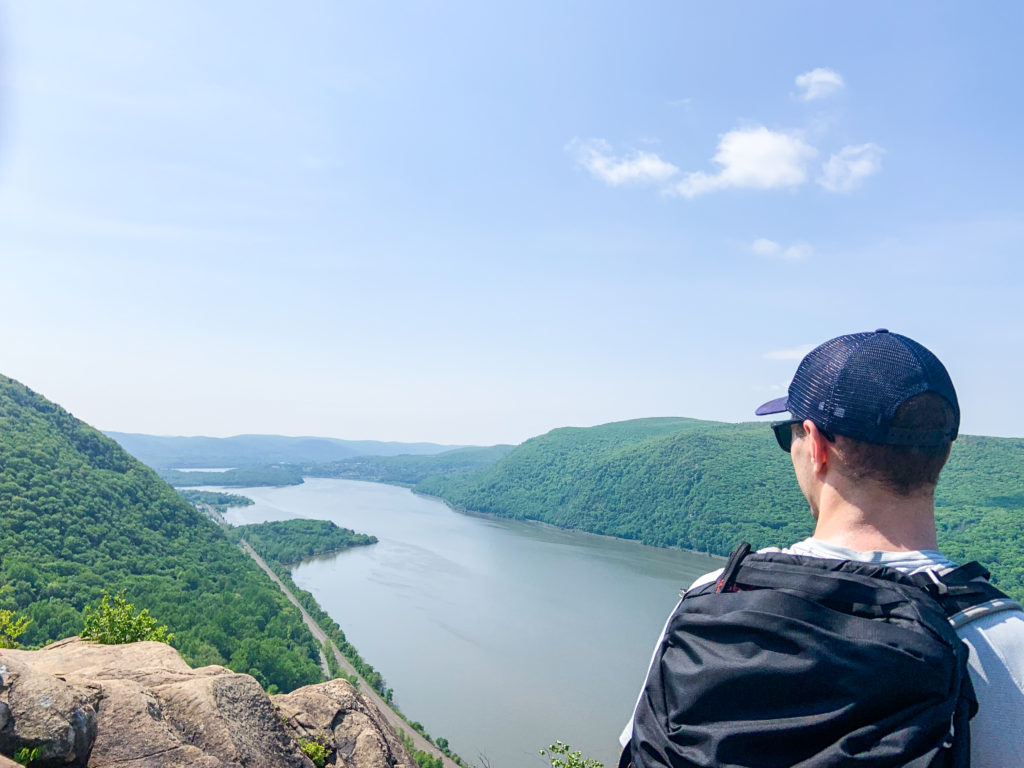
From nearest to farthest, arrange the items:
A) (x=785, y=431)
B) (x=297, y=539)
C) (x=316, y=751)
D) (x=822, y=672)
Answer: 1. (x=822, y=672)
2. (x=785, y=431)
3. (x=316, y=751)
4. (x=297, y=539)

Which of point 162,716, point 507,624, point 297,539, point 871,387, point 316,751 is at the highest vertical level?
point 871,387

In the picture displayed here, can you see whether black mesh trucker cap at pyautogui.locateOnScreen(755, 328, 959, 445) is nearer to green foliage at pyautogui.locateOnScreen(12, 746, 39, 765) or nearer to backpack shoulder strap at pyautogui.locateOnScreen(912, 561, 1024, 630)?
backpack shoulder strap at pyautogui.locateOnScreen(912, 561, 1024, 630)

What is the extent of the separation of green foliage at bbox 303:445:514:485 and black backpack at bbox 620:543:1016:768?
107 metres

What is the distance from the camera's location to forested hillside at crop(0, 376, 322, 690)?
19469 mm

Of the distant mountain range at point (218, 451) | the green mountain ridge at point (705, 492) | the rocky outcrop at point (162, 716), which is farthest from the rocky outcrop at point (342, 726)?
the distant mountain range at point (218, 451)

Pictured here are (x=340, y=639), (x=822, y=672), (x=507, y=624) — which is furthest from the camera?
(x=507, y=624)

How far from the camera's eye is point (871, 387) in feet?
3.29

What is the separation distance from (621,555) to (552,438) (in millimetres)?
46383

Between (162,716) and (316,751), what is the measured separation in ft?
4.18

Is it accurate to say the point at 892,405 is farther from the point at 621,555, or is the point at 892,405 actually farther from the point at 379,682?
the point at 621,555

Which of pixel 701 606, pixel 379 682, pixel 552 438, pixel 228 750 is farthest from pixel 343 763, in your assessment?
pixel 552 438

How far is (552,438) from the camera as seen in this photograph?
89.9m

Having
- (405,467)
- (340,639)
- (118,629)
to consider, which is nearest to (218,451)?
(405,467)

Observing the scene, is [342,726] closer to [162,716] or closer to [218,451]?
[162,716]
